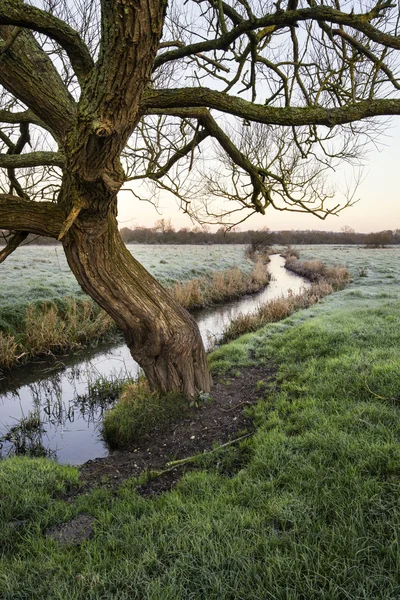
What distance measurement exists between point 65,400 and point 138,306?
135 inches

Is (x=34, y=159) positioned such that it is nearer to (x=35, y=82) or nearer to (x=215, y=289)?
(x=35, y=82)

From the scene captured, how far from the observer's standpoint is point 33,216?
3697 mm

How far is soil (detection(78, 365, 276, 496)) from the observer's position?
3.80 metres

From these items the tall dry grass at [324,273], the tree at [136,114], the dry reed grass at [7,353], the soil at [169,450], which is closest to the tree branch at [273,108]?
the tree at [136,114]

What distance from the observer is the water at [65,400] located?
17.9ft

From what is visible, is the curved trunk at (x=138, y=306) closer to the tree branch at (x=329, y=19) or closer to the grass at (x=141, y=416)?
the grass at (x=141, y=416)

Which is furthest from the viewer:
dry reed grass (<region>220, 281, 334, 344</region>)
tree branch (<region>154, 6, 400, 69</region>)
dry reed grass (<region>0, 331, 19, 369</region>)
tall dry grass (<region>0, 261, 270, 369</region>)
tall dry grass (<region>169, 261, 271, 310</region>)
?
tall dry grass (<region>169, 261, 271, 310</region>)

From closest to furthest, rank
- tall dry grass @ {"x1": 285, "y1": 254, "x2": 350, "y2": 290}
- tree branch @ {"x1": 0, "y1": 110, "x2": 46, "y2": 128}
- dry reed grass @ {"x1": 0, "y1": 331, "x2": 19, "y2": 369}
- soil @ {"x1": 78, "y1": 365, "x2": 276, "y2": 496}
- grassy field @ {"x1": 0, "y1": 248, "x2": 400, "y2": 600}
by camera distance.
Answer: grassy field @ {"x1": 0, "y1": 248, "x2": 400, "y2": 600}
soil @ {"x1": 78, "y1": 365, "x2": 276, "y2": 496}
tree branch @ {"x1": 0, "y1": 110, "x2": 46, "y2": 128}
dry reed grass @ {"x1": 0, "y1": 331, "x2": 19, "y2": 369}
tall dry grass @ {"x1": 285, "y1": 254, "x2": 350, "y2": 290}

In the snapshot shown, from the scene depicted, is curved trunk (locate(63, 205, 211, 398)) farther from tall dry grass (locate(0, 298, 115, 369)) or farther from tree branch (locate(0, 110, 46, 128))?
tall dry grass (locate(0, 298, 115, 369))

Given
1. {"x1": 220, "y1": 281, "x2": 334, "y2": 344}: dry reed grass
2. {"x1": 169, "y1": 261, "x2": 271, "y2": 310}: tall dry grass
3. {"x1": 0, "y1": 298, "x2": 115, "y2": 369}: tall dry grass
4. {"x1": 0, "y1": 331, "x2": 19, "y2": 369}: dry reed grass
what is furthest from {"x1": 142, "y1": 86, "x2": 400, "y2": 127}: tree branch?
{"x1": 169, "y1": 261, "x2": 271, "y2": 310}: tall dry grass

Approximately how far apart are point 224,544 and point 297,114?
3652mm

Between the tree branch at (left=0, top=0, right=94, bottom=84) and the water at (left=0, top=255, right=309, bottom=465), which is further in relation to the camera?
the water at (left=0, top=255, right=309, bottom=465)

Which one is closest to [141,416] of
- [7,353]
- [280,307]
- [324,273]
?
[7,353]

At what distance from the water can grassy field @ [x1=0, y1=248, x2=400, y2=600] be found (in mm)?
1378
